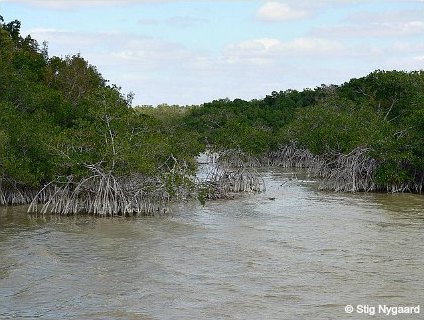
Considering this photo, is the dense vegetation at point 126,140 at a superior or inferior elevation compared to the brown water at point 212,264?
superior

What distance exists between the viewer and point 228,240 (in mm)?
11445

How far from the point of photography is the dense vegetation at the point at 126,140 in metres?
13.7

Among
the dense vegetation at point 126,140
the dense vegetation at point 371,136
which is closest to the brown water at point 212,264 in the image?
the dense vegetation at point 126,140

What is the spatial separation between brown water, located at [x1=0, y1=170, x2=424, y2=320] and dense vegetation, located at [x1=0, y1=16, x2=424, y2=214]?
80cm

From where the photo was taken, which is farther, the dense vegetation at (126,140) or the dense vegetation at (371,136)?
the dense vegetation at (371,136)

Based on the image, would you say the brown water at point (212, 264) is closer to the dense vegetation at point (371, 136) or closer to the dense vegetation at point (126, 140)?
the dense vegetation at point (126, 140)

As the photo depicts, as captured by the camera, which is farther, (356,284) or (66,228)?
(66,228)

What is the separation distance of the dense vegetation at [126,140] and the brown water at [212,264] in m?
0.80

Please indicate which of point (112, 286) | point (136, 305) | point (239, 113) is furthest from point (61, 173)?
point (239, 113)

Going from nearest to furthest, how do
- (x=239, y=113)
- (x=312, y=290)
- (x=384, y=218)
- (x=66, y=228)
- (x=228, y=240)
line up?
(x=312, y=290) → (x=228, y=240) → (x=66, y=228) → (x=384, y=218) → (x=239, y=113)

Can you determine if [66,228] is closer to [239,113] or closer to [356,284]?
[356,284]

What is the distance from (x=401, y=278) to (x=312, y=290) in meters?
1.39

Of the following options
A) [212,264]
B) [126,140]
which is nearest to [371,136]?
[126,140]

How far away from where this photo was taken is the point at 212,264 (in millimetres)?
9484
